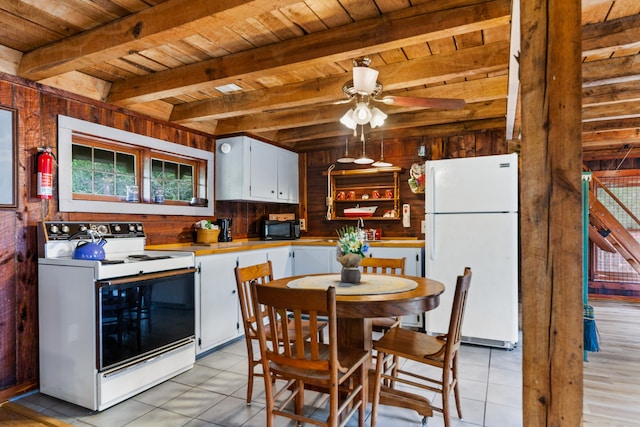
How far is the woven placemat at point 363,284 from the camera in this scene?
6.98 ft

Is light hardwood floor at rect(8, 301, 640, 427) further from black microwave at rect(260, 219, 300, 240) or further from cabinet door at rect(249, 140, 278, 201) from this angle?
cabinet door at rect(249, 140, 278, 201)

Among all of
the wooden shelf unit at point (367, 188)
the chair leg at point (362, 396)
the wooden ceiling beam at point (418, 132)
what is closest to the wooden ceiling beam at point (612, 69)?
the wooden ceiling beam at point (418, 132)

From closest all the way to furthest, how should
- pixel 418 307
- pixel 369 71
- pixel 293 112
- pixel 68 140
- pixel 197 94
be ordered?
pixel 418 307
pixel 369 71
pixel 68 140
pixel 197 94
pixel 293 112

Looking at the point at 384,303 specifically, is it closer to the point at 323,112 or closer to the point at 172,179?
the point at 323,112

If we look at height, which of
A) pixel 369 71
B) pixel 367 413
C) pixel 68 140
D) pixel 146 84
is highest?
pixel 146 84

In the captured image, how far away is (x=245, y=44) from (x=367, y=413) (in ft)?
8.33

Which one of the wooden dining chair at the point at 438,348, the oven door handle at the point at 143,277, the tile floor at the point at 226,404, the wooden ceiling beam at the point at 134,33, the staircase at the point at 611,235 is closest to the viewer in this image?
the wooden ceiling beam at the point at 134,33

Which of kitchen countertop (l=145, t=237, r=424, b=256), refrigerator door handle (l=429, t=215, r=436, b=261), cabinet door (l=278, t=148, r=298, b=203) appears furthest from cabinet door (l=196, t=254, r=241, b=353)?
refrigerator door handle (l=429, t=215, r=436, b=261)

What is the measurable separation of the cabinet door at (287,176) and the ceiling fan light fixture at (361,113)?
2549mm

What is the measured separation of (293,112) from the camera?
4066 millimetres

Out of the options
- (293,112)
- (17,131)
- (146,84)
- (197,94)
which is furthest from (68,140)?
(293,112)

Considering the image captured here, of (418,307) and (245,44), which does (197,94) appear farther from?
(418,307)

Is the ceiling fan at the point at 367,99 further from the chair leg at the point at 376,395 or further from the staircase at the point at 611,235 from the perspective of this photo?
the staircase at the point at 611,235

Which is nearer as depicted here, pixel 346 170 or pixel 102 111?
pixel 102 111
